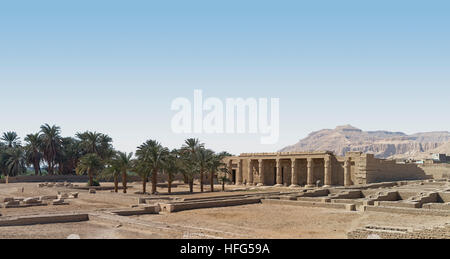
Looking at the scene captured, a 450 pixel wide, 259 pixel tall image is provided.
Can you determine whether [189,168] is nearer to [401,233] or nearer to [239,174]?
[239,174]

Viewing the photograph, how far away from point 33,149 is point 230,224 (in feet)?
155

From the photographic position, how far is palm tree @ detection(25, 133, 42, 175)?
56719 millimetres

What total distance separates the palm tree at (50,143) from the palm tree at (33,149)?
2.44 ft

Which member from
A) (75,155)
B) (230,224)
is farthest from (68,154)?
(230,224)

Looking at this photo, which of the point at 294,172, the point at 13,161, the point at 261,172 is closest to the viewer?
the point at 294,172

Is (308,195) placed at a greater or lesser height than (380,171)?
lesser

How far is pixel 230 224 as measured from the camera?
58.4ft

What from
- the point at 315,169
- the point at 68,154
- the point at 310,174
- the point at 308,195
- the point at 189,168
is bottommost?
the point at 308,195

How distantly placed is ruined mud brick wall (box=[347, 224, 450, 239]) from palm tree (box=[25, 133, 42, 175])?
5178 cm

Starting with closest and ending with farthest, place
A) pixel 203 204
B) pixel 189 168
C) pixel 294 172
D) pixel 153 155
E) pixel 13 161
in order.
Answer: pixel 203 204
pixel 153 155
pixel 189 168
pixel 294 172
pixel 13 161

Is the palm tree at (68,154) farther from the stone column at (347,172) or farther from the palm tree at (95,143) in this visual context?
the stone column at (347,172)

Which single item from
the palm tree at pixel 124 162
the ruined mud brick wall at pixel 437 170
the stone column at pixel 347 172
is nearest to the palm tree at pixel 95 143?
the palm tree at pixel 124 162
